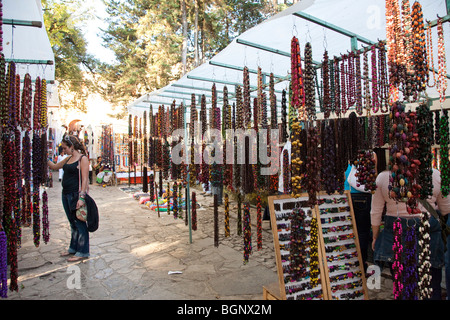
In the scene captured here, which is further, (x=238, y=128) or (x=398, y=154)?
(x=238, y=128)

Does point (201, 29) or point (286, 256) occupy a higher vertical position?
point (201, 29)

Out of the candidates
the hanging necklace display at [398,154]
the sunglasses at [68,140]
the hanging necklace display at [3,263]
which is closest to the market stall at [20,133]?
the hanging necklace display at [3,263]

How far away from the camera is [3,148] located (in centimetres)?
247

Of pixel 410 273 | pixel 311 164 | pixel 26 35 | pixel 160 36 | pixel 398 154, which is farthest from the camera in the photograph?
pixel 160 36

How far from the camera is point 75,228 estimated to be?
4062mm

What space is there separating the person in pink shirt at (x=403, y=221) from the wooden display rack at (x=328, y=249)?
221 mm

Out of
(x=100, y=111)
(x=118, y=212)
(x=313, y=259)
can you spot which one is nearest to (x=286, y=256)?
(x=313, y=259)

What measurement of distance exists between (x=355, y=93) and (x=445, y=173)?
123 cm

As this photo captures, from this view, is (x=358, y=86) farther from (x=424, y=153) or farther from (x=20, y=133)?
(x=20, y=133)

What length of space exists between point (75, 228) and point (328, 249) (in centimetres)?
360

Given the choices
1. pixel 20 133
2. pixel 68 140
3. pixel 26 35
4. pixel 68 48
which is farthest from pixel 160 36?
pixel 20 133

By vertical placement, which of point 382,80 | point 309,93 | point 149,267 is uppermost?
point 382,80

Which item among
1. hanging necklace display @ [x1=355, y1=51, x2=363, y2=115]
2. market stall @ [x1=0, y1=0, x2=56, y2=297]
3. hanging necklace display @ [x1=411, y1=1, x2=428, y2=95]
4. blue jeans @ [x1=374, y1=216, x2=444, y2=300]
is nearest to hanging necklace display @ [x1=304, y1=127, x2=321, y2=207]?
hanging necklace display @ [x1=411, y1=1, x2=428, y2=95]
